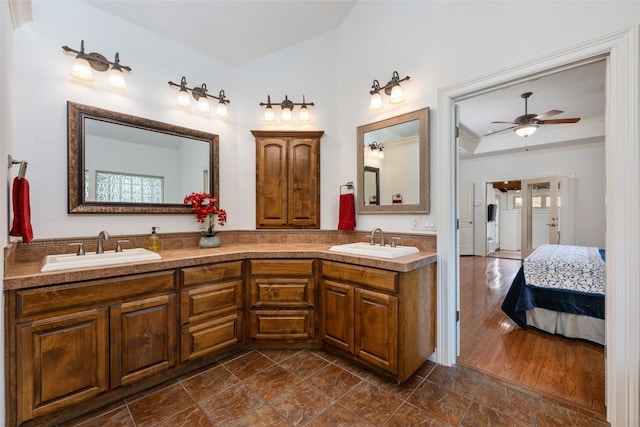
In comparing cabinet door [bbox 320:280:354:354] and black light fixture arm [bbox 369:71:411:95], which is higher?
black light fixture arm [bbox 369:71:411:95]

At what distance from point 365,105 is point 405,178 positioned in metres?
0.86

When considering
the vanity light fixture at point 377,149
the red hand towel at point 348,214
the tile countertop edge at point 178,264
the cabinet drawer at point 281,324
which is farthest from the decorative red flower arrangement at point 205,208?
the vanity light fixture at point 377,149

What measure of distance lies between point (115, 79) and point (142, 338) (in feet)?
6.27

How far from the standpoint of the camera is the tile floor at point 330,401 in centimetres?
153

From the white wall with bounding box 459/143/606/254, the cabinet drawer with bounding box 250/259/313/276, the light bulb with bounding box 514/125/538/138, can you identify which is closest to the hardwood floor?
the cabinet drawer with bounding box 250/259/313/276

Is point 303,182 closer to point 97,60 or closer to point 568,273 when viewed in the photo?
point 97,60

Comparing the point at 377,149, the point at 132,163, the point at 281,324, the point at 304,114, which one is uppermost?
the point at 304,114

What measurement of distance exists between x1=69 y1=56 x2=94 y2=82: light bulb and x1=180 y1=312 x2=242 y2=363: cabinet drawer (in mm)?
1962

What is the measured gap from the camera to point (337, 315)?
2.14m

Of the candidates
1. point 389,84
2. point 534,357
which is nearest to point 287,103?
point 389,84

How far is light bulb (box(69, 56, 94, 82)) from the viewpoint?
1927 mm

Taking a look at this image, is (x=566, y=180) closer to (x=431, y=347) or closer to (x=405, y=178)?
(x=405, y=178)

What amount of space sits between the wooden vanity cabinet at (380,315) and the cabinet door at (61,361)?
1.48 meters

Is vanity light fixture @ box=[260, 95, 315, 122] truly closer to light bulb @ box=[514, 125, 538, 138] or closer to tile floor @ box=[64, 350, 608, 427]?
tile floor @ box=[64, 350, 608, 427]
